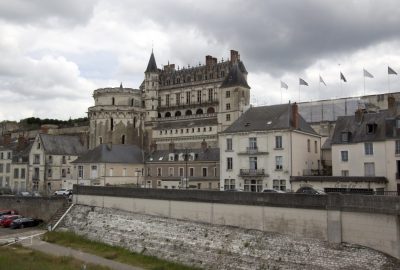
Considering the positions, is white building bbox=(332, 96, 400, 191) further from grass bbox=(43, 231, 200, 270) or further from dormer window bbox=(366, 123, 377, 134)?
grass bbox=(43, 231, 200, 270)

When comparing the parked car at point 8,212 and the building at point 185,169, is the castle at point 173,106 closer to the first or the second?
the building at point 185,169

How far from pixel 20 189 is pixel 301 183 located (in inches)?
1564

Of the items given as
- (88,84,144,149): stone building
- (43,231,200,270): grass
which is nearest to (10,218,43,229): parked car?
(43,231,200,270): grass

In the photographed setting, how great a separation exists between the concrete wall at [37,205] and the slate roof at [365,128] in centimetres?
2273

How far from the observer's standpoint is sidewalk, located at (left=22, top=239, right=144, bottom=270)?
81.9 feet

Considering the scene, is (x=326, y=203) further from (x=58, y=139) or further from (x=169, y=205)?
(x=58, y=139)

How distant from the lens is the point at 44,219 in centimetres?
3884

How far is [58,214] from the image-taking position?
37.4 meters

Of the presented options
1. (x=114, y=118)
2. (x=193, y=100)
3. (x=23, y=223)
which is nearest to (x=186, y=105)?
(x=193, y=100)

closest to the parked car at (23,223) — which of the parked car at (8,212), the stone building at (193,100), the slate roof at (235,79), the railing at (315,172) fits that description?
the parked car at (8,212)

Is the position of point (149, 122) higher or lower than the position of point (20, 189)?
higher

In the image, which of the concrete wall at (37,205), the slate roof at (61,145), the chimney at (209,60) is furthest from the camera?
the chimney at (209,60)

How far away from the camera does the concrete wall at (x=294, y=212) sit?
19.2 m

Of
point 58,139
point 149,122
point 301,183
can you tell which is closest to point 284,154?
point 301,183
